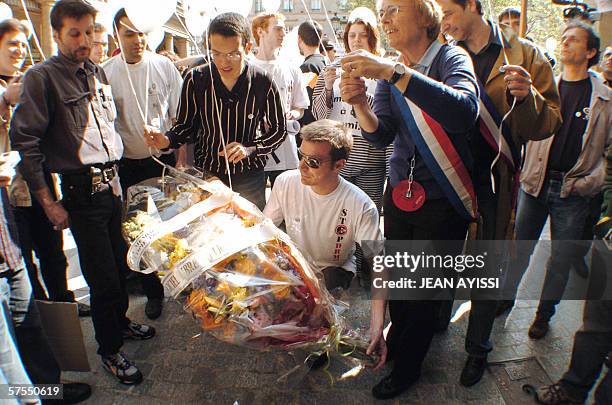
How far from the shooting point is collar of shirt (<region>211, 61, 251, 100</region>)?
272 centimetres

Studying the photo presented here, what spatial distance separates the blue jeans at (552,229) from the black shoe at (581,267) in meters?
0.19

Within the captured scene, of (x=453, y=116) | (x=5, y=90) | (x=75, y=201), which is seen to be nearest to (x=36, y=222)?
(x=75, y=201)

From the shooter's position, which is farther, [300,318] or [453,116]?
[300,318]

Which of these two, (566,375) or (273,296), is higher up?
(273,296)

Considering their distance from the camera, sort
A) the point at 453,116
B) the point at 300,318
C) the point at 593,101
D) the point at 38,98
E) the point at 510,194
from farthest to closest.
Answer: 1. the point at 593,101
2. the point at 510,194
3. the point at 38,98
4. the point at 300,318
5. the point at 453,116

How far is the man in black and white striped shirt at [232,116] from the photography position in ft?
8.63

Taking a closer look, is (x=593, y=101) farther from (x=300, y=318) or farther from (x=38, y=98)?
(x=38, y=98)

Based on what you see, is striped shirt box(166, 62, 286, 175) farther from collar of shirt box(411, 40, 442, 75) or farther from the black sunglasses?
collar of shirt box(411, 40, 442, 75)

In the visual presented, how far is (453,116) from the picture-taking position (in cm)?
164

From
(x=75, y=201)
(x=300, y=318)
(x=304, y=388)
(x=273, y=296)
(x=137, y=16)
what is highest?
(x=137, y=16)

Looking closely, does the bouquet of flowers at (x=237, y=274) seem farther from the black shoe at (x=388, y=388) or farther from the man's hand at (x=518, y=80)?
the man's hand at (x=518, y=80)

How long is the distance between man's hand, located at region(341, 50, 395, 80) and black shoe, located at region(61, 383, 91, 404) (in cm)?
220

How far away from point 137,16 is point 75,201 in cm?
113

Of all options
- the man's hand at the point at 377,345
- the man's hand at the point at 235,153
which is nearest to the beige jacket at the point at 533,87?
the man's hand at the point at 377,345
